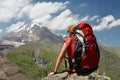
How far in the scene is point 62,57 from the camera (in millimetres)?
12422

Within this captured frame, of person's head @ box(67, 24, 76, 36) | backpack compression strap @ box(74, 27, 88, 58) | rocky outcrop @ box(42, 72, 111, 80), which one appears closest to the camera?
backpack compression strap @ box(74, 27, 88, 58)

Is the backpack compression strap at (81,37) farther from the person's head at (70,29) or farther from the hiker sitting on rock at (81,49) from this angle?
the person's head at (70,29)

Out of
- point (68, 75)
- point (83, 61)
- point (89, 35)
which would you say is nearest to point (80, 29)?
point (89, 35)

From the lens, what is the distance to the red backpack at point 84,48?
40.2 feet

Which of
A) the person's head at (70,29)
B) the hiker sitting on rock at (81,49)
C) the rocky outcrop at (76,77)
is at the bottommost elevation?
the rocky outcrop at (76,77)

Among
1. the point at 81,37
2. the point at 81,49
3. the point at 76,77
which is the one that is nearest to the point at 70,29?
the point at 81,37

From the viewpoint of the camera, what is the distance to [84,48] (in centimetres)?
1217

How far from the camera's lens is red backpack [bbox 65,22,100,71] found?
12250 mm

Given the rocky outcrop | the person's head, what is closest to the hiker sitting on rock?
the person's head

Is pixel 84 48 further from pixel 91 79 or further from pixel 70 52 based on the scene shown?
pixel 91 79

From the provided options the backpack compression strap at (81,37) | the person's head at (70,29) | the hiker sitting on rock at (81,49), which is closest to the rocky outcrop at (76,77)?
the hiker sitting on rock at (81,49)

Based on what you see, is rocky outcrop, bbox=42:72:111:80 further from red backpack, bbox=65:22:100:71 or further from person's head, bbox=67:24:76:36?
person's head, bbox=67:24:76:36

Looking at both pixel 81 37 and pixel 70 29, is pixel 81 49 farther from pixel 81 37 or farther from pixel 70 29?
pixel 70 29

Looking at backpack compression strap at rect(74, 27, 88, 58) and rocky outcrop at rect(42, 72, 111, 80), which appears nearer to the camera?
backpack compression strap at rect(74, 27, 88, 58)
